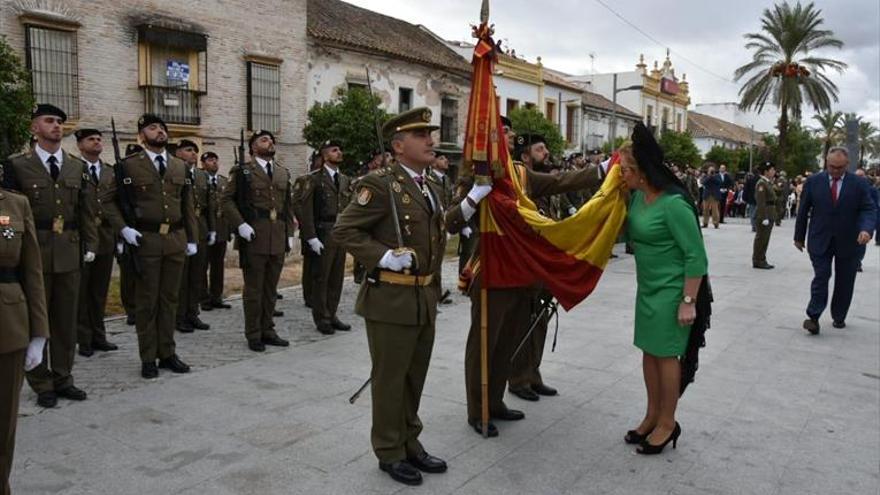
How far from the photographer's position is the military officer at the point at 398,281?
393 centimetres

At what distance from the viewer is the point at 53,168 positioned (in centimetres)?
539

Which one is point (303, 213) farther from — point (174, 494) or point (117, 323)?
point (174, 494)

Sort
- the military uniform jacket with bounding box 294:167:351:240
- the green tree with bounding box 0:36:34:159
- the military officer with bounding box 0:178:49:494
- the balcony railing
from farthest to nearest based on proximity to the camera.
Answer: the balcony railing < the green tree with bounding box 0:36:34:159 < the military uniform jacket with bounding box 294:167:351:240 < the military officer with bounding box 0:178:49:494

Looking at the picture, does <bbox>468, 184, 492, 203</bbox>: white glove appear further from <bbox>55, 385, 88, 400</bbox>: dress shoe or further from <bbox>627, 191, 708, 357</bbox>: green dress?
<bbox>55, 385, 88, 400</bbox>: dress shoe

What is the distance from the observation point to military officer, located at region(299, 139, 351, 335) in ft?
25.9

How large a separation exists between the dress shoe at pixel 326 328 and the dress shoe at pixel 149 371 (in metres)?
2.06

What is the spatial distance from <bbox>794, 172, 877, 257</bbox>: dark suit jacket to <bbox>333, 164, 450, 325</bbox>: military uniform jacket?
5.74 metres

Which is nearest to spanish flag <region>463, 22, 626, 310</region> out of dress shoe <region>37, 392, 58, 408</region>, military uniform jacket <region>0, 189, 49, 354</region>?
military uniform jacket <region>0, 189, 49, 354</region>

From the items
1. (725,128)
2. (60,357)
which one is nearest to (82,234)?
(60,357)

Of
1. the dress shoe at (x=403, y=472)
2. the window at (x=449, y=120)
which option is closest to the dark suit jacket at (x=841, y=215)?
the dress shoe at (x=403, y=472)

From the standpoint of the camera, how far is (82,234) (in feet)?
18.6

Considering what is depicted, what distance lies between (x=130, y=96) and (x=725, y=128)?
64.3 meters

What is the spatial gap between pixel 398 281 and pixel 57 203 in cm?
307

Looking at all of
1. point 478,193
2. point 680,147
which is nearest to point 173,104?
point 478,193
